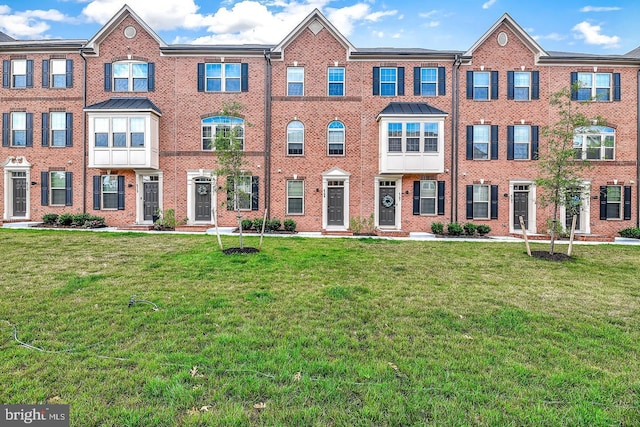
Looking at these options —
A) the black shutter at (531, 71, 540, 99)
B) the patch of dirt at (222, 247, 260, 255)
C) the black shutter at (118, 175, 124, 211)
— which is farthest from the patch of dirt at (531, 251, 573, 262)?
the black shutter at (118, 175, 124, 211)

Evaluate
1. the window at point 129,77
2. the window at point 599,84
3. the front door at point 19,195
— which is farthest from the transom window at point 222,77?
the window at point 599,84

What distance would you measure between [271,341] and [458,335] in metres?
2.47

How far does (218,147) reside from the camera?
9469 mm

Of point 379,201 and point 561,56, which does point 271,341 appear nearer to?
point 379,201

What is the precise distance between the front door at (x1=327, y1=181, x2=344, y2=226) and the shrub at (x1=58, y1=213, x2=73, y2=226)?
13.0 m

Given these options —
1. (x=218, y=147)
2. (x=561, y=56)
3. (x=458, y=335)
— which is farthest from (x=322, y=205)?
(x=561, y=56)

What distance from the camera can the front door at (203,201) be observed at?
16.7 m

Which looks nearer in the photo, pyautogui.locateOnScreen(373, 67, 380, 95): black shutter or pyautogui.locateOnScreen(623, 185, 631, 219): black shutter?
pyautogui.locateOnScreen(623, 185, 631, 219): black shutter

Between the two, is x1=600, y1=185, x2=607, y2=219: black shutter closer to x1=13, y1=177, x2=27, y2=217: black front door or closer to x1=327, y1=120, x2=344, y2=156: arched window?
x1=327, y1=120, x2=344, y2=156: arched window

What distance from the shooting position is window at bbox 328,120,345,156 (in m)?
16.6

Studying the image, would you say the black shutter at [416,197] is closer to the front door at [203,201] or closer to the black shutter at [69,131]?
the front door at [203,201]

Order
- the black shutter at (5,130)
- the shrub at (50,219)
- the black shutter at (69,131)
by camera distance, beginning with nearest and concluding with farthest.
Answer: the shrub at (50,219) < the black shutter at (69,131) < the black shutter at (5,130)

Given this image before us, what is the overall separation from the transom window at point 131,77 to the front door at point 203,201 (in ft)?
19.3

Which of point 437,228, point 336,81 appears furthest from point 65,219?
point 437,228
